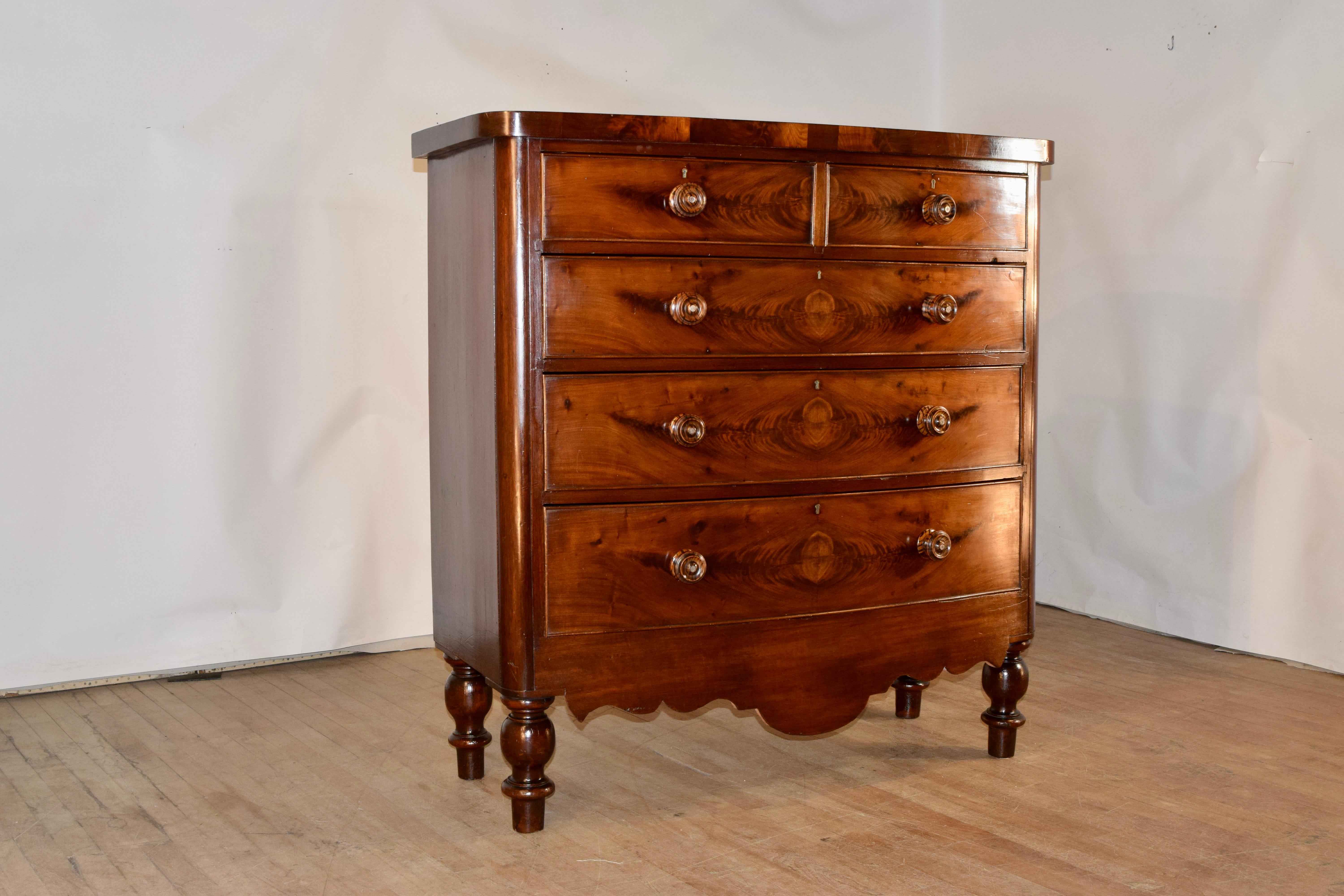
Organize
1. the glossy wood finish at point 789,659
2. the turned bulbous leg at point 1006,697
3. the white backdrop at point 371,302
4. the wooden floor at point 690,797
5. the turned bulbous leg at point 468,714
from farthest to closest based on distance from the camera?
the white backdrop at point 371,302, the turned bulbous leg at point 1006,697, the turned bulbous leg at point 468,714, the glossy wood finish at point 789,659, the wooden floor at point 690,797

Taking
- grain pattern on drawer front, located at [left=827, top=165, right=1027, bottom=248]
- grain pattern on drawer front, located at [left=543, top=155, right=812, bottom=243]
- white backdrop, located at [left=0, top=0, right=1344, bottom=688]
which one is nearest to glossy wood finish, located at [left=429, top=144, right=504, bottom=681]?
grain pattern on drawer front, located at [left=543, top=155, right=812, bottom=243]

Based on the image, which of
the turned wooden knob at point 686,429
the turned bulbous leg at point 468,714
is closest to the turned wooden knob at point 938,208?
the turned wooden knob at point 686,429

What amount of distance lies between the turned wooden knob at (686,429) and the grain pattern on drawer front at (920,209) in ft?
1.19

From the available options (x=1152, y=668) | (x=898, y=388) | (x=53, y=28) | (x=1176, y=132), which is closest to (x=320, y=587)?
(x=53, y=28)

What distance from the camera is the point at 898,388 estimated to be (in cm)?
202

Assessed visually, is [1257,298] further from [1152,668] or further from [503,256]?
[503,256]

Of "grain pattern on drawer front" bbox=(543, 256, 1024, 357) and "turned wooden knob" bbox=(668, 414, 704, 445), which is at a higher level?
"grain pattern on drawer front" bbox=(543, 256, 1024, 357)

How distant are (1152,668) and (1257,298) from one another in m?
0.90

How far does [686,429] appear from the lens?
6.05ft

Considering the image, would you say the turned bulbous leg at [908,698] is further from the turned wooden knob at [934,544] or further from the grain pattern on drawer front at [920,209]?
the grain pattern on drawer front at [920,209]

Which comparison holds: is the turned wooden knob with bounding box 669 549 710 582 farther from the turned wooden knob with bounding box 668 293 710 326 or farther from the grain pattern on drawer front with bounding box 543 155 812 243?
the grain pattern on drawer front with bounding box 543 155 812 243

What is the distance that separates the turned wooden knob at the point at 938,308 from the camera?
2.02 metres

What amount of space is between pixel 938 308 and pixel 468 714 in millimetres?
1031

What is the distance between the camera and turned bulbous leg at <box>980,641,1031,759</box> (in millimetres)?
2193
